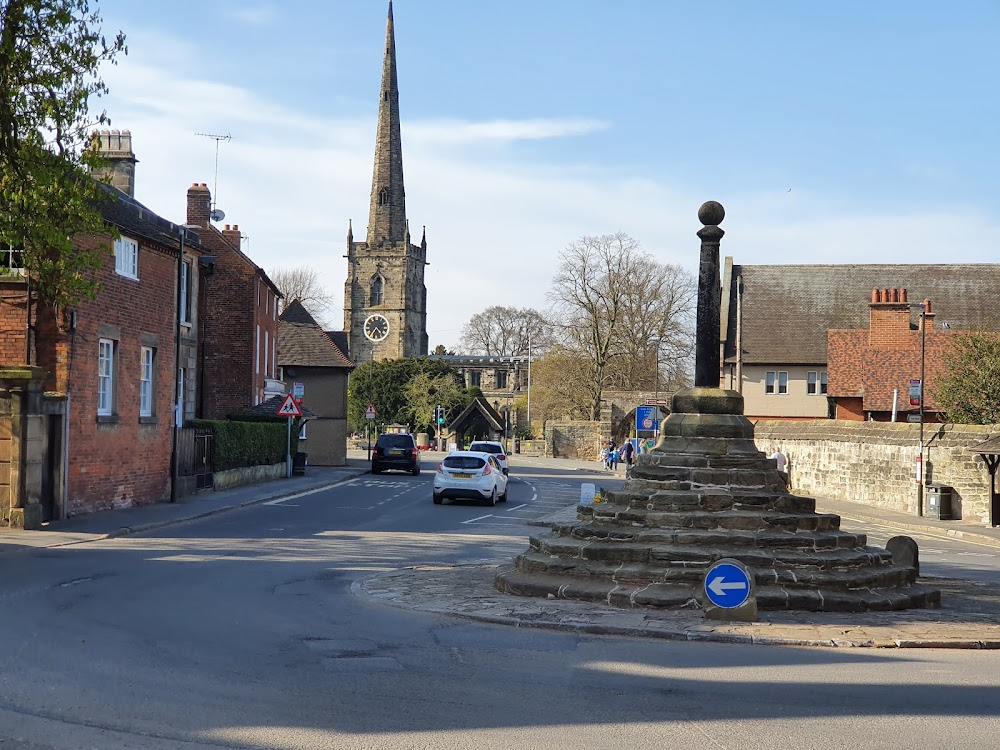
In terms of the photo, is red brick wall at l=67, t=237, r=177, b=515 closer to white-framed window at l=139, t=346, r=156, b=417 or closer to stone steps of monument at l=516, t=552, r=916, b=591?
white-framed window at l=139, t=346, r=156, b=417

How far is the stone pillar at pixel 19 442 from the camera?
65.8ft

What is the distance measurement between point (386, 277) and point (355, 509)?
350 feet

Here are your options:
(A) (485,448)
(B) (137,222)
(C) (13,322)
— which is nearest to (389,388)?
(A) (485,448)

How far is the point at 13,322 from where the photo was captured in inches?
893

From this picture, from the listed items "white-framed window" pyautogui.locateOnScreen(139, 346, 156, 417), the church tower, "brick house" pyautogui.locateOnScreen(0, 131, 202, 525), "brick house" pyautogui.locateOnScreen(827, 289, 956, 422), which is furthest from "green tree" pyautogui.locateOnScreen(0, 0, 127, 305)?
the church tower

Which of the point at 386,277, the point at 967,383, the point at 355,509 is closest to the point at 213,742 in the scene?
the point at 355,509

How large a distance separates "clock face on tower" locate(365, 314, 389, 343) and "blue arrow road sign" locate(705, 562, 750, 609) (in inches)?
4859

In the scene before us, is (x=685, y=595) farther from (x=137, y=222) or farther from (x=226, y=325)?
(x=226, y=325)

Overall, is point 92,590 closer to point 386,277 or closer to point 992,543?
point 992,543

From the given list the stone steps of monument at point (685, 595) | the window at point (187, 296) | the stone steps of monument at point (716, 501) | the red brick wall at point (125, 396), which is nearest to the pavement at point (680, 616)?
the stone steps of monument at point (685, 595)

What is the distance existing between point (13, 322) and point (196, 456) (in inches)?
376

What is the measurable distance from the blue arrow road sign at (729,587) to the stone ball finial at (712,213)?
589 centimetres

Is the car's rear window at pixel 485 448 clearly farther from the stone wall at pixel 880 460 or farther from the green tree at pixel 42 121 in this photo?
the green tree at pixel 42 121

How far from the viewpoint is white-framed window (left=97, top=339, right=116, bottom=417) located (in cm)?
2453
